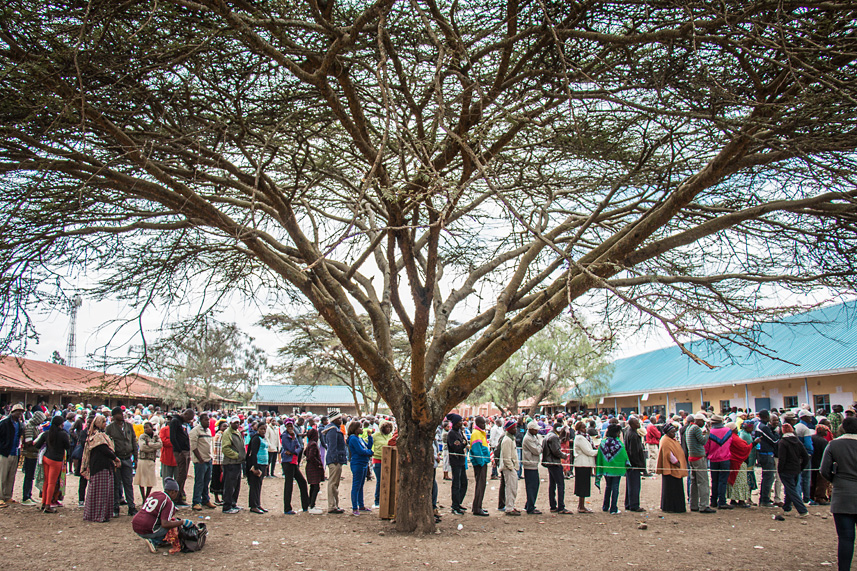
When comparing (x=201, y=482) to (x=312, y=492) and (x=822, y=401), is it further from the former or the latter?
(x=822, y=401)

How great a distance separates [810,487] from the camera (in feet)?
39.2

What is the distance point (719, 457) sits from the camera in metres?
11.4

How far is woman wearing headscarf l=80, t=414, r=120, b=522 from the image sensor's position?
902 cm

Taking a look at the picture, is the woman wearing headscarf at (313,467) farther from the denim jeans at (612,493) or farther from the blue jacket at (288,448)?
the denim jeans at (612,493)

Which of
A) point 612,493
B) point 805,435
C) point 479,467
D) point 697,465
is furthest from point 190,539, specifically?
point 805,435

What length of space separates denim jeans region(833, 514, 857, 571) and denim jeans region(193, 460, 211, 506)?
9.47 meters

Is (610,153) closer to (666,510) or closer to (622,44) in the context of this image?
(622,44)

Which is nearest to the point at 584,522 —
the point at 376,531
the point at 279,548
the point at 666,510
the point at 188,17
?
the point at 666,510

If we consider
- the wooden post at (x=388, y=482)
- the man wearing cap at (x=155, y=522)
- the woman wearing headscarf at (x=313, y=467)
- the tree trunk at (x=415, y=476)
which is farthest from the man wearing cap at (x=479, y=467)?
the man wearing cap at (x=155, y=522)

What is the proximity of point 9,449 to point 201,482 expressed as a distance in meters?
3.36

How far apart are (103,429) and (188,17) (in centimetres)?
671

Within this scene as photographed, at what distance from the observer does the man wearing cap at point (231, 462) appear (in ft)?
33.9

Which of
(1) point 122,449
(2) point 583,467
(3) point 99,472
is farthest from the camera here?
(2) point 583,467

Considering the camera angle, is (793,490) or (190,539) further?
(793,490)
